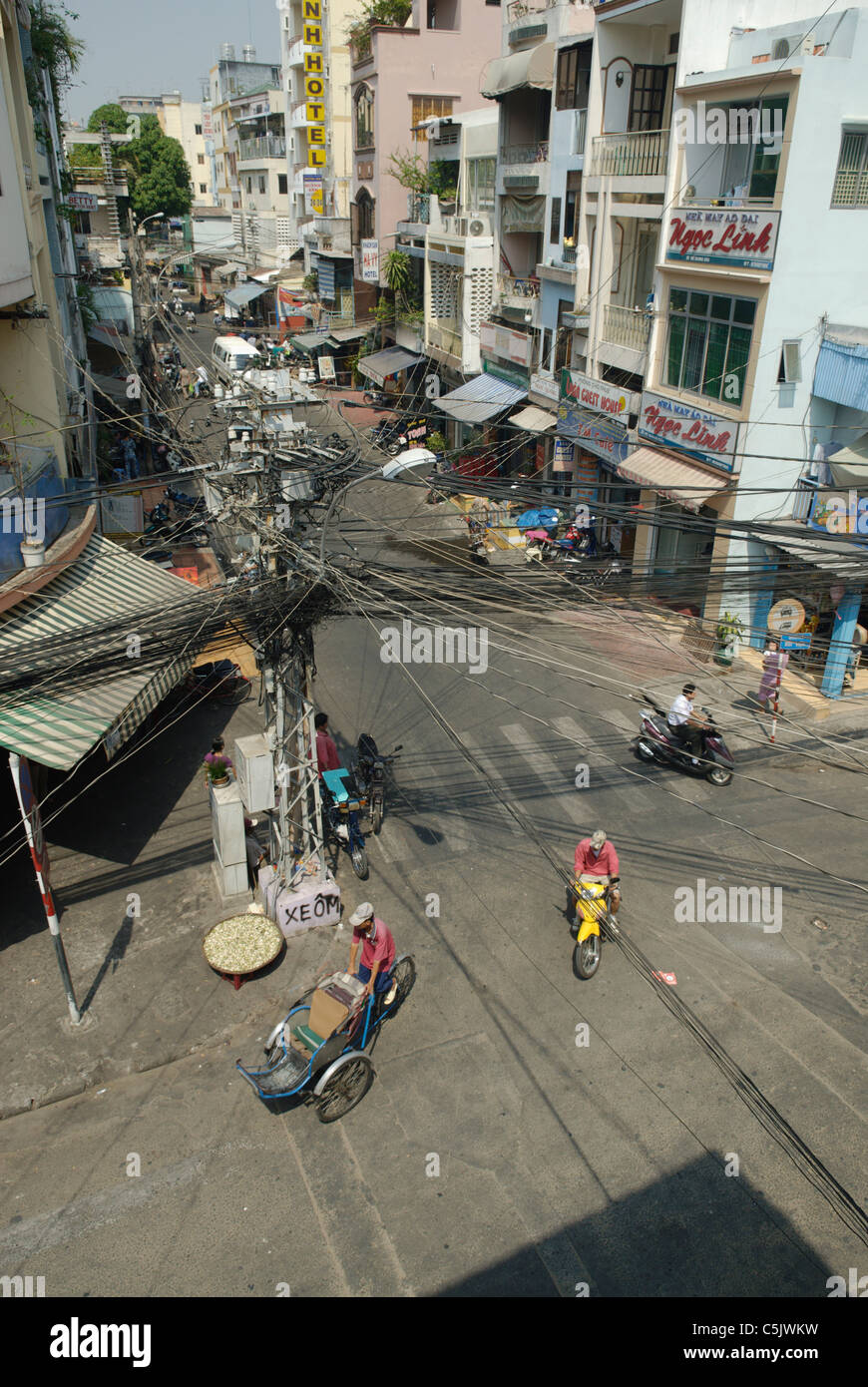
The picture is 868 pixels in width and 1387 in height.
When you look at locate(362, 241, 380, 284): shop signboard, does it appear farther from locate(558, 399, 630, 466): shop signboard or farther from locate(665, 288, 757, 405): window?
locate(665, 288, 757, 405): window

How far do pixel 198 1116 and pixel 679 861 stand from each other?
6710 mm

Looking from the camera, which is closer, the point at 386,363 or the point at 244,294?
the point at 386,363

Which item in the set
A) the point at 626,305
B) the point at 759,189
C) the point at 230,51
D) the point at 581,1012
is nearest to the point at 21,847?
the point at 581,1012

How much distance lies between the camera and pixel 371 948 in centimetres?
843

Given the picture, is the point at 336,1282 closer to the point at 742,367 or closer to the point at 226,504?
the point at 226,504

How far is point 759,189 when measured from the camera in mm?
15945

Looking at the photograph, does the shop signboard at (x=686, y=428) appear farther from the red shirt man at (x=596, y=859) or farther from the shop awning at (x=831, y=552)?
the red shirt man at (x=596, y=859)

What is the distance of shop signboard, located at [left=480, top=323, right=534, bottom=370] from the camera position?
83.6 feet

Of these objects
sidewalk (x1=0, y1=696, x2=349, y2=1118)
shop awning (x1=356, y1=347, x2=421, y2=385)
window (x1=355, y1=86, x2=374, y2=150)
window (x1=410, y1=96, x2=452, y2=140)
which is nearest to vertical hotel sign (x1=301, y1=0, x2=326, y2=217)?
window (x1=355, y1=86, x2=374, y2=150)

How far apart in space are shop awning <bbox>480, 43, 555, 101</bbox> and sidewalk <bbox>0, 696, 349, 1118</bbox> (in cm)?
2037

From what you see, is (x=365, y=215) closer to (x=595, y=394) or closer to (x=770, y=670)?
(x=595, y=394)

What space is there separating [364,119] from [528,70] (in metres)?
18.2

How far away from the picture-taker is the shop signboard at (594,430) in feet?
67.2

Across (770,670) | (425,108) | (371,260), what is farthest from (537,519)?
(425,108)
